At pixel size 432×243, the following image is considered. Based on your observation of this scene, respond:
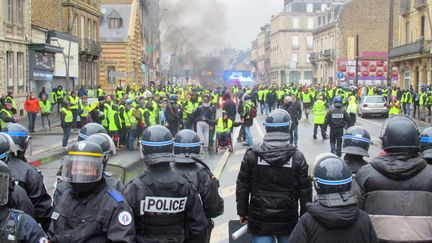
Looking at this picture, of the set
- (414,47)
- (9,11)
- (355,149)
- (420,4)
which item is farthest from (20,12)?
(420,4)

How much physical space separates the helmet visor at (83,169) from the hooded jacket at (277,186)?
1727 millimetres

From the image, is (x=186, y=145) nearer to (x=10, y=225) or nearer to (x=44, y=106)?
(x=10, y=225)

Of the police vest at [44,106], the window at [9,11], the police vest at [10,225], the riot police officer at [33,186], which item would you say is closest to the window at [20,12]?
the window at [9,11]

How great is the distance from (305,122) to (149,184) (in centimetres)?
2558

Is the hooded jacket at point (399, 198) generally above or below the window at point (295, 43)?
below

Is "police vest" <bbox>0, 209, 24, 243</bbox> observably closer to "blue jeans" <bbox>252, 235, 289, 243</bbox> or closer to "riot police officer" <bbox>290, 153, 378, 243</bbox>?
"riot police officer" <bbox>290, 153, 378, 243</bbox>

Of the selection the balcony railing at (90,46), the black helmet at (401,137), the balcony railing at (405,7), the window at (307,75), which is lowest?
the black helmet at (401,137)

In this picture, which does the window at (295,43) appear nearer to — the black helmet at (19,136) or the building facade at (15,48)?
the building facade at (15,48)

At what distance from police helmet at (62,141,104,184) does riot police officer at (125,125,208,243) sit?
0.45 meters

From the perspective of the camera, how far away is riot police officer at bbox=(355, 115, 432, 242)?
13.3ft

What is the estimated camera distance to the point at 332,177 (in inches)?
143

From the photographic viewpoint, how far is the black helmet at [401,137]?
4.34 meters

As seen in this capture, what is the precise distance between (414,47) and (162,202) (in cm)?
4419

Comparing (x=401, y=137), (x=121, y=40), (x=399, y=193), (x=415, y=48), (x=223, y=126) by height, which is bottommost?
(x=223, y=126)
